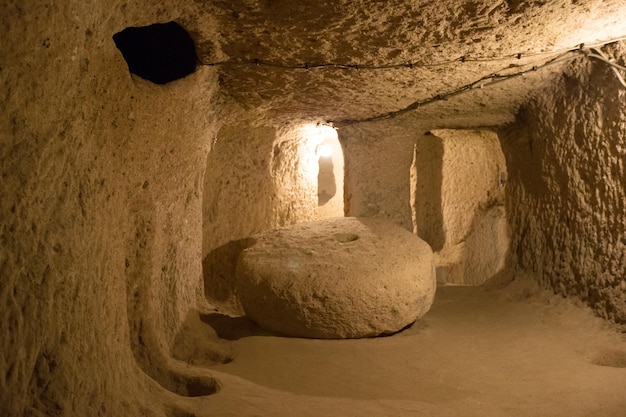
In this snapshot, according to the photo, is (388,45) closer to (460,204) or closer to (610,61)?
(610,61)

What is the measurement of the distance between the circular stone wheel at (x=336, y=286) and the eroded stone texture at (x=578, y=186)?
1089 millimetres

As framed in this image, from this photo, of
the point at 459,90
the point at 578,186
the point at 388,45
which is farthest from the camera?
the point at 459,90

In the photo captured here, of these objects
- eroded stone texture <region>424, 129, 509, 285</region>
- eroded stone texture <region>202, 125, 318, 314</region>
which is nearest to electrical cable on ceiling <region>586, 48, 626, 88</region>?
eroded stone texture <region>202, 125, 318, 314</region>

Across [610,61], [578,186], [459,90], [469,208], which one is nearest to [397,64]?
[459,90]

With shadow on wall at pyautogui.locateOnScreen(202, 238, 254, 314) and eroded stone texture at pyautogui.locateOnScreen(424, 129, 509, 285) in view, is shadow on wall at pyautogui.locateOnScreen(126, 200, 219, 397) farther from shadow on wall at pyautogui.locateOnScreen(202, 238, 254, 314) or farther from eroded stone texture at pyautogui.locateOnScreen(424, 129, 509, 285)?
eroded stone texture at pyautogui.locateOnScreen(424, 129, 509, 285)

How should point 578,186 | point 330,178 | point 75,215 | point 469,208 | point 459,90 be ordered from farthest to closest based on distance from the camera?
point 330,178 < point 469,208 < point 459,90 < point 578,186 < point 75,215

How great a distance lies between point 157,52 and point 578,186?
2.95 m

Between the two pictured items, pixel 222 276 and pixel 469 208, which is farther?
pixel 469 208

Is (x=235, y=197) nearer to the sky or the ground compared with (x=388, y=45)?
nearer to the ground

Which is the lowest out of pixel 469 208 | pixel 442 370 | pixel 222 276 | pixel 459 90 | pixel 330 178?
pixel 442 370

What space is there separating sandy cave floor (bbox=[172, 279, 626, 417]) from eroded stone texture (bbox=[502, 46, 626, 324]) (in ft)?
0.81

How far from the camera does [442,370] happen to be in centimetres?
260

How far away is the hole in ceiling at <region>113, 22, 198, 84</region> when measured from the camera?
2865 mm

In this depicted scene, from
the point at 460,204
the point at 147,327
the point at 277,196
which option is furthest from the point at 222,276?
the point at 460,204
